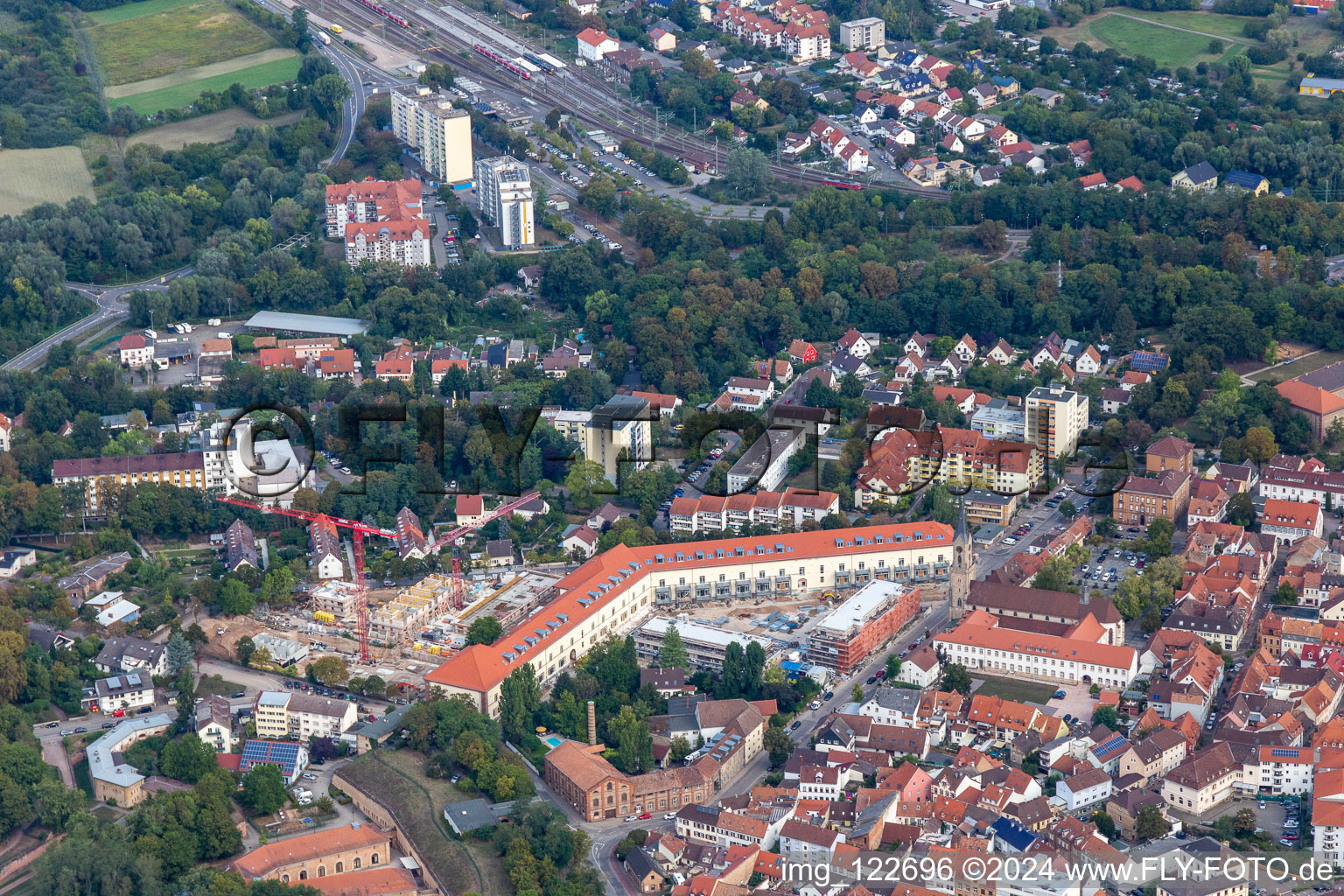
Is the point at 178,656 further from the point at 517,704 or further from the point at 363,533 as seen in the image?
the point at 517,704

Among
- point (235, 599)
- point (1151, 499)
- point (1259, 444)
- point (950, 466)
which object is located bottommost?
point (235, 599)

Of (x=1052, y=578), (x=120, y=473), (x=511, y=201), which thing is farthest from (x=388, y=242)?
(x=1052, y=578)

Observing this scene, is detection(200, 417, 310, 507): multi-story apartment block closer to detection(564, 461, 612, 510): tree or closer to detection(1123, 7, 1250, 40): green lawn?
detection(564, 461, 612, 510): tree

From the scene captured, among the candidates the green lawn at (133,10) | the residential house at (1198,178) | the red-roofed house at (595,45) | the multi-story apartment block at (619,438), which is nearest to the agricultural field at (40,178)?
the green lawn at (133,10)

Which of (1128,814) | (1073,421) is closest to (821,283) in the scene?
(1073,421)

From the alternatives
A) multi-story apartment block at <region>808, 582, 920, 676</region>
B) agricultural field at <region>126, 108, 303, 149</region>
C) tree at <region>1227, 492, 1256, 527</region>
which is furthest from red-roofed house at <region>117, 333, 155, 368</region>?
tree at <region>1227, 492, 1256, 527</region>

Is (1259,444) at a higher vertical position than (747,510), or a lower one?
higher
